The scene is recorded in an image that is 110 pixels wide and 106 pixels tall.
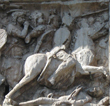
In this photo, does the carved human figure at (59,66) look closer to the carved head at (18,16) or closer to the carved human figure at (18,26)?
the carved human figure at (18,26)

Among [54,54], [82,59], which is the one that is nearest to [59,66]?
[54,54]

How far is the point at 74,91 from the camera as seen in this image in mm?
7152

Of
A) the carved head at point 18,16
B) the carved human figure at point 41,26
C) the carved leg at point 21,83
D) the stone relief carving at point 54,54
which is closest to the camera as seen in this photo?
the carved leg at point 21,83

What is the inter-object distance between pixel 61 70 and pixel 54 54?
0.44 metres

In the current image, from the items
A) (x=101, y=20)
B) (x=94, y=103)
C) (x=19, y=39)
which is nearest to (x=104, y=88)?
(x=94, y=103)

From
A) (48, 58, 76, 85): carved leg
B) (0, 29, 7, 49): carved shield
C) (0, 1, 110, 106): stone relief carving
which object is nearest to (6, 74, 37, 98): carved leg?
(0, 1, 110, 106): stone relief carving

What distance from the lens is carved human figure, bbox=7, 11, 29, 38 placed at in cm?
784

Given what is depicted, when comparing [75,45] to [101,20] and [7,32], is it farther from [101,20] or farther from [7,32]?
[7,32]

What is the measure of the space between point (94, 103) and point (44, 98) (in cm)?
112

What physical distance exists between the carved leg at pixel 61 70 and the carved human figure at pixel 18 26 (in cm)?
128

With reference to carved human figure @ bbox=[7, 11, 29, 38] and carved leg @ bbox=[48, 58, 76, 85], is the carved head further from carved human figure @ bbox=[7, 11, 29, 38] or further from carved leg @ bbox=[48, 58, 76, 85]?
carved leg @ bbox=[48, 58, 76, 85]

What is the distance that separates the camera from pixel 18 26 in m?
8.05

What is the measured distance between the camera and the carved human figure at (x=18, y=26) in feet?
25.7

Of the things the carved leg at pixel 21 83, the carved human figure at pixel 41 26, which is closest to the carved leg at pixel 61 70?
the carved leg at pixel 21 83
